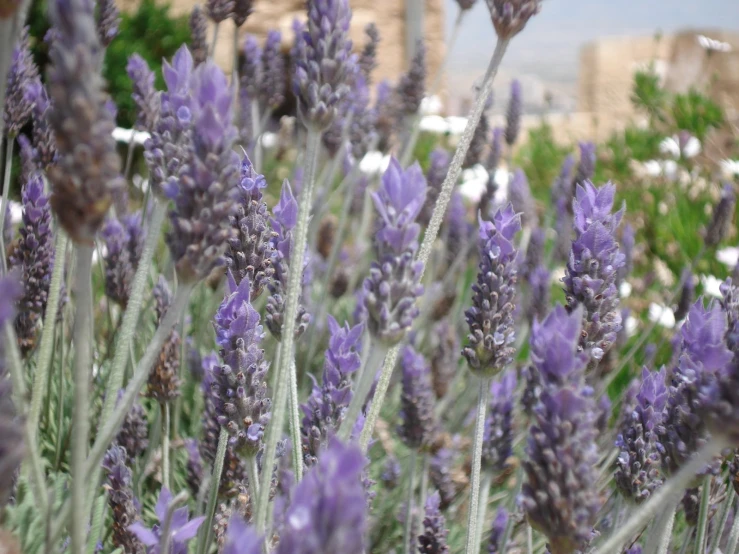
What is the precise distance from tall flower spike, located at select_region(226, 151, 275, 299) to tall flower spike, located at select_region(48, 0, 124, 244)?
0.36 metres

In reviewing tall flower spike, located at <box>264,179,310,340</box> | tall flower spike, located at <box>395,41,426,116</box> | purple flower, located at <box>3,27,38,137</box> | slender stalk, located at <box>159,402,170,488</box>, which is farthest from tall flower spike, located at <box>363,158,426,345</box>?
tall flower spike, located at <box>395,41,426,116</box>

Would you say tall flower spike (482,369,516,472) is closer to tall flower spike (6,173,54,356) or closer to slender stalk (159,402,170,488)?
slender stalk (159,402,170,488)

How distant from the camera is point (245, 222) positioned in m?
1.03

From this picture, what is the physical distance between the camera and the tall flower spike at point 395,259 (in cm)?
79

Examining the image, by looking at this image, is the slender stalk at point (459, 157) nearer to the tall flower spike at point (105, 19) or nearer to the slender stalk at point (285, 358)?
the slender stalk at point (285, 358)

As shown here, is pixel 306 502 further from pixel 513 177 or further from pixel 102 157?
pixel 513 177

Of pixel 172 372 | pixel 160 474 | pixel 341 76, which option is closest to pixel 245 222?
pixel 341 76

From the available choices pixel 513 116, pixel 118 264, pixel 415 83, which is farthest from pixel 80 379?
pixel 513 116

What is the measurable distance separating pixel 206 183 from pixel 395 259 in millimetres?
228

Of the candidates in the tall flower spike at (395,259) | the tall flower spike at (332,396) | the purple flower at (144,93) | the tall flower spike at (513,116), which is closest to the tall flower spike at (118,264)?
the purple flower at (144,93)

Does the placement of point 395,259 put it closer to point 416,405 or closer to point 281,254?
point 281,254

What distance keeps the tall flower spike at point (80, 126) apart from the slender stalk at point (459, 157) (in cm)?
46

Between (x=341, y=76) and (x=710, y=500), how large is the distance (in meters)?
1.13

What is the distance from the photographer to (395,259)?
2.66 ft
